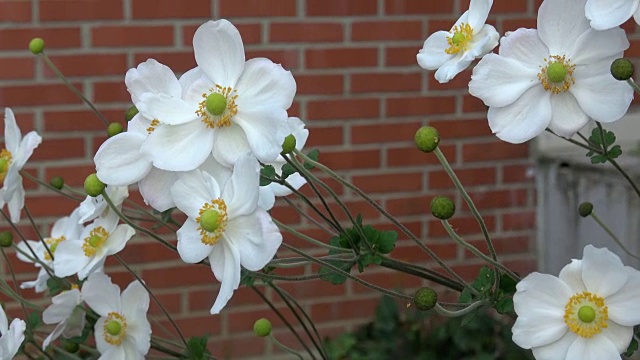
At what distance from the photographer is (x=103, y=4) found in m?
1.90

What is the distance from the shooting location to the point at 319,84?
2.06 meters

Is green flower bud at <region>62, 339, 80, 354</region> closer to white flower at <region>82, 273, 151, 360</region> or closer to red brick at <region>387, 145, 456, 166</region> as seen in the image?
white flower at <region>82, 273, 151, 360</region>

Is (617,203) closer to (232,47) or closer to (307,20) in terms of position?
(307,20)

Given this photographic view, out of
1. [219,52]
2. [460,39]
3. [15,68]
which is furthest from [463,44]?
[15,68]

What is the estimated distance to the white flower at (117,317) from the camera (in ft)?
3.01

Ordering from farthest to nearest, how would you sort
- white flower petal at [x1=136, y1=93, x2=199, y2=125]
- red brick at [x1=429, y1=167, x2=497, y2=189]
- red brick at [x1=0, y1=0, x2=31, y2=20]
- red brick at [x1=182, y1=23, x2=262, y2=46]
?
red brick at [x1=429, y1=167, x2=497, y2=189] < red brick at [x1=182, y1=23, x2=262, y2=46] < red brick at [x1=0, y1=0, x2=31, y2=20] < white flower petal at [x1=136, y1=93, x2=199, y2=125]

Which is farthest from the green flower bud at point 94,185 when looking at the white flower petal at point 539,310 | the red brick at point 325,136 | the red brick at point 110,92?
the red brick at point 325,136

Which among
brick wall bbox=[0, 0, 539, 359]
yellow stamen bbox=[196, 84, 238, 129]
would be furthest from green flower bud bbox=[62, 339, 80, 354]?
brick wall bbox=[0, 0, 539, 359]

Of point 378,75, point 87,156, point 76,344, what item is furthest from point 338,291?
point 76,344

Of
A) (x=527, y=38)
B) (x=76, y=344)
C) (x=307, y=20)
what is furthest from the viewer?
(x=307, y=20)

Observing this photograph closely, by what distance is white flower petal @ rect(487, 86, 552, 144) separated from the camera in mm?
650

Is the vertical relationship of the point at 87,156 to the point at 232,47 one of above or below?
below

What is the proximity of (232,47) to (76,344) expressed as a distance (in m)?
0.46

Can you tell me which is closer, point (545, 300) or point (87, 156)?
point (545, 300)
